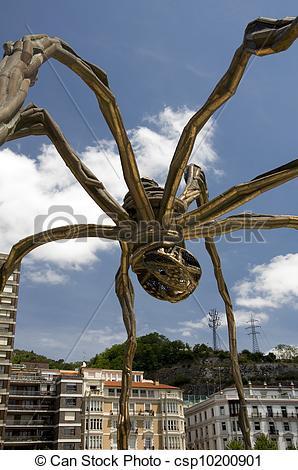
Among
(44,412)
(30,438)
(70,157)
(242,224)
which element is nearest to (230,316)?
(242,224)

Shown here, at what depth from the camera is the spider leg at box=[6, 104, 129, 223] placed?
21.0ft

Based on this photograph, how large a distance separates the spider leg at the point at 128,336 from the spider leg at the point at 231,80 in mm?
1704

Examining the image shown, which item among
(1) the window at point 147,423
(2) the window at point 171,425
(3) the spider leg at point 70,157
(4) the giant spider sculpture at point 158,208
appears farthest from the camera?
(2) the window at point 171,425

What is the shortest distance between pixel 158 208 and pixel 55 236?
69.1 inches

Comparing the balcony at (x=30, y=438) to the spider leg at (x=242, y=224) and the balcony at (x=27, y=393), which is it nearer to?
the balcony at (x=27, y=393)

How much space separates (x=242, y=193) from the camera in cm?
704

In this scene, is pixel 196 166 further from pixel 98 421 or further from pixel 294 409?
pixel 294 409

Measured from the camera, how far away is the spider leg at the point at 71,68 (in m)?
4.07

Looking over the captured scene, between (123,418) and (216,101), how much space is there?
16.1 ft

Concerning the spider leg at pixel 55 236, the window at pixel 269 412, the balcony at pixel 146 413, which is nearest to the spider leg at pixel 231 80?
the spider leg at pixel 55 236

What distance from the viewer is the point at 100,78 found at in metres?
6.58

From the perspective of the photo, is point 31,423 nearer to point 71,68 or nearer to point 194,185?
point 194,185

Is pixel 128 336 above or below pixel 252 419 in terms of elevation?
below


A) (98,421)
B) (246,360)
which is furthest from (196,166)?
(246,360)
